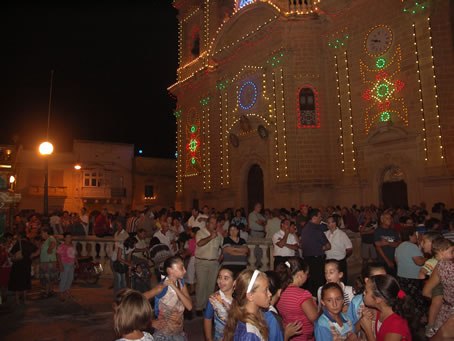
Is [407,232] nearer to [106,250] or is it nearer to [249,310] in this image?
[249,310]

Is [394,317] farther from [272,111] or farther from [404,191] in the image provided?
[272,111]

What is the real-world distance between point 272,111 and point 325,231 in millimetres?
13796

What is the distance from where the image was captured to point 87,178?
3994cm

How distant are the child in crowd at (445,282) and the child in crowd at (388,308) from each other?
161 centimetres

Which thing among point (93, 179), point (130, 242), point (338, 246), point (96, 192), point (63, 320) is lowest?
point (63, 320)

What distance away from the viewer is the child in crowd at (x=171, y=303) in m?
4.52

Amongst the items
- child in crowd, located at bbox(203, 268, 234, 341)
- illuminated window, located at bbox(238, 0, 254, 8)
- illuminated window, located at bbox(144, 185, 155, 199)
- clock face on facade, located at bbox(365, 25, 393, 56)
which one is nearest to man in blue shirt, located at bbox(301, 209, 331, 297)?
child in crowd, located at bbox(203, 268, 234, 341)

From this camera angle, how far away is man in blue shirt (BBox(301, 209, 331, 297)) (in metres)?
8.18

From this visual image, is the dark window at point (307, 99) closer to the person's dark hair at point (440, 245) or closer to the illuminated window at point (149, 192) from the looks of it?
the person's dark hair at point (440, 245)

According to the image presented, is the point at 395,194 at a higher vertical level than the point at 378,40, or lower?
lower

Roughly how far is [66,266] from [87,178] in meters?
31.8

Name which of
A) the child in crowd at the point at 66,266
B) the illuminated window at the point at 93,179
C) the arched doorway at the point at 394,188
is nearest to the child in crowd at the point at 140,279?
the child in crowd at the point at 66,266

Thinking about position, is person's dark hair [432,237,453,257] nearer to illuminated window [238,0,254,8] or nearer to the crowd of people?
the crowd of people

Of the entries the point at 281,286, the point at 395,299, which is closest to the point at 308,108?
the point at 281,286
